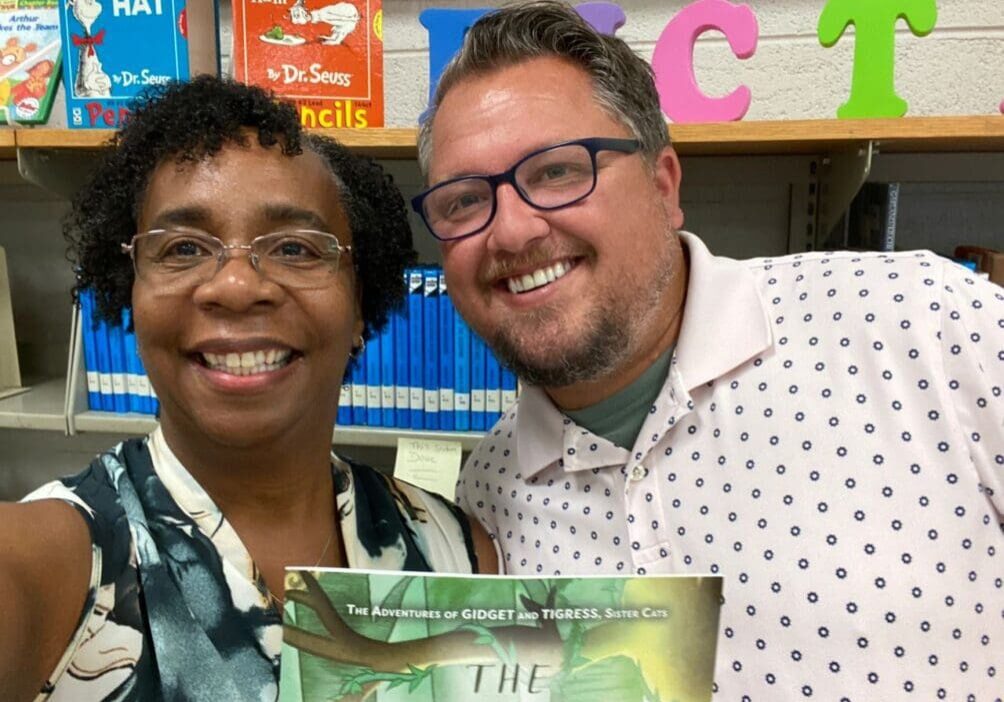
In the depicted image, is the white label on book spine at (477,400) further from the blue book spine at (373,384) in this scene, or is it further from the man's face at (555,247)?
the man's face at (555,247)

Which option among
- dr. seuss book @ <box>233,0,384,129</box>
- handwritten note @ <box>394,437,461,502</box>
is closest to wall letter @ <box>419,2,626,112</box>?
dr. seuss book @ <box>233,0,384,129</box>

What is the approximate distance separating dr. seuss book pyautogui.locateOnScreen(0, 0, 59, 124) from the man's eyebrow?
41.9 inches

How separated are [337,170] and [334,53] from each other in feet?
1.80

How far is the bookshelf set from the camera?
1.25 metres

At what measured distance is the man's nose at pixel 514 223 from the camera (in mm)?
951

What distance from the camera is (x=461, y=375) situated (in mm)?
1559

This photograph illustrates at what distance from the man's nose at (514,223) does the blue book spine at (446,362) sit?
0.60m

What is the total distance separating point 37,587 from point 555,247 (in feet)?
2.21

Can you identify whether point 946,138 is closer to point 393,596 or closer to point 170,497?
point 393,596

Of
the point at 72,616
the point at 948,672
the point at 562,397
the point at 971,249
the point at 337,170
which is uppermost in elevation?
the point at 337,170

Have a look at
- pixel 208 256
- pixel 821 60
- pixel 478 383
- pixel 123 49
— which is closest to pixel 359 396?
pixel 478 383

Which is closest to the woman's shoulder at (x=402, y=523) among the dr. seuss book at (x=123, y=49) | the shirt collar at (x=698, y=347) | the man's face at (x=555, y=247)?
the shirt collar at (x=698, y=347)

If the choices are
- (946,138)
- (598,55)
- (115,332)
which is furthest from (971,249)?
(115,332)

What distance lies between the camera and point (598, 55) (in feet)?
3.37
